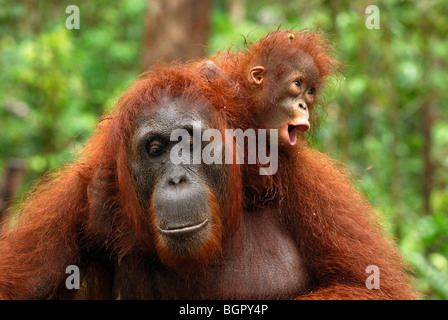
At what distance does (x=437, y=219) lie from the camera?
5031mm

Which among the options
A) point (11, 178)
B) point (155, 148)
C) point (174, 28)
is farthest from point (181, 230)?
point (174, 28)

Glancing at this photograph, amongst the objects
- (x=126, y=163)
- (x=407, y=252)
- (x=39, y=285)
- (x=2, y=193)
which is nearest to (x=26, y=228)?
(x=39, y=285)

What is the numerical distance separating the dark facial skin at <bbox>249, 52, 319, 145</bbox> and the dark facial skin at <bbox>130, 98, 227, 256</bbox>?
64 centimetres

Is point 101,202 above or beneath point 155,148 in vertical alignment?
beneath

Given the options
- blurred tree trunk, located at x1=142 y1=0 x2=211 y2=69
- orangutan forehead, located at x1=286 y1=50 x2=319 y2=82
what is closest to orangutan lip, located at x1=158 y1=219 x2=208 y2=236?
orangutan forehead, located at x1=286 y1=50 x2=319 y2=82

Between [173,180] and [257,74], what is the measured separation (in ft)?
3.88

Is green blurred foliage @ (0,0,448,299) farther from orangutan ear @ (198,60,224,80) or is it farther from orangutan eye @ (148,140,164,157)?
orangutan eye @ (148,140,164,157)

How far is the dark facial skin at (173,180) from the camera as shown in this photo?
7.59 feet

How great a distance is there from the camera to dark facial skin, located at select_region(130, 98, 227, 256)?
7.59 feet

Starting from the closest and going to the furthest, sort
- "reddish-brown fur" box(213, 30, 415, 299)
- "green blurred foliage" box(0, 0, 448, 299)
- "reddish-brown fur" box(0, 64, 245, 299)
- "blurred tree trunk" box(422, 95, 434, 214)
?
"reddish-brown fur" box(0, 64, 245, 299) < "reddish-brown fur" box(213, 30, 415, 299) < "green blurred foliage" box(0, 0, 448, 299) < "blurred tree trunk" box(422, 95, 434, 214)

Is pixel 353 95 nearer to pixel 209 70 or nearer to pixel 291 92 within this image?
pixel 291 92

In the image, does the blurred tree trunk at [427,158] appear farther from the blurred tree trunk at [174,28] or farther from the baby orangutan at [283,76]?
the baby orangutan at [283,76]

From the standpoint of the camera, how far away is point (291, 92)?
319 centimetres
